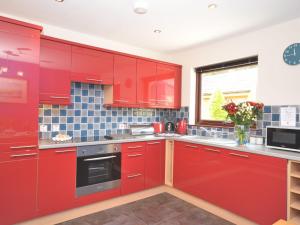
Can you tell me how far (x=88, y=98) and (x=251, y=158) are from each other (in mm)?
2195

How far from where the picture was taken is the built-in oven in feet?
7.92

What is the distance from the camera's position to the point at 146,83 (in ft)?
10.7

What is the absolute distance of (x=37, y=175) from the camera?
2131 millimetres

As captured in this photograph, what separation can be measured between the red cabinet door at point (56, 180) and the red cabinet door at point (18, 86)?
0.82 feet

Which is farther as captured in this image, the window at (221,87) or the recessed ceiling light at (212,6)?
the window at (221,87)

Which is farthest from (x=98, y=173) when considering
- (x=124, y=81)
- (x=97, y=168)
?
(x=124, y=81)

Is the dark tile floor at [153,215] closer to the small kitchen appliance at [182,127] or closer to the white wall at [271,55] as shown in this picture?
the small kitchen appliance at [182,127]

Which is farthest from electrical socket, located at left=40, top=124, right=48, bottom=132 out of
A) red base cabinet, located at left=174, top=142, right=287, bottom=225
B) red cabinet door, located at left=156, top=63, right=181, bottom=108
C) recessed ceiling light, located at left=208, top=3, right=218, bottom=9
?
recessed ceiling light, located at left=208, top=3, right=218, bottom=9

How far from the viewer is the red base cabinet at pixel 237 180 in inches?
78.4

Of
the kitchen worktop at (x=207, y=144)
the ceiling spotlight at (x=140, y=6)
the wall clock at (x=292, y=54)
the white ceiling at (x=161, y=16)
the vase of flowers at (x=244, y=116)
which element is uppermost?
the white ceiling at (x=161, y=16)

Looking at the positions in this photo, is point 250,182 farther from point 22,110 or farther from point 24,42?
point 24,42

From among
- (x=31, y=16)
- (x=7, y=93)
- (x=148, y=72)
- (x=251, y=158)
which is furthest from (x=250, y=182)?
(x=31, y=16)

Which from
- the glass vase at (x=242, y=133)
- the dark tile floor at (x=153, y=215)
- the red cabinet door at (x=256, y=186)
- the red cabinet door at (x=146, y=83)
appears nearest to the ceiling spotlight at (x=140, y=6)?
the red cabinet door at (x=146, y=83)

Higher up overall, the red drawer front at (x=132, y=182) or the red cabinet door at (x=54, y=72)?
the red cabinet door at (x=54, y=72)
